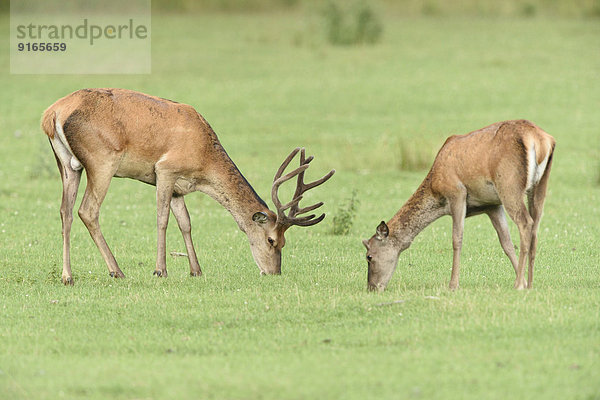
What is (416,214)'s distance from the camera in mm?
10766

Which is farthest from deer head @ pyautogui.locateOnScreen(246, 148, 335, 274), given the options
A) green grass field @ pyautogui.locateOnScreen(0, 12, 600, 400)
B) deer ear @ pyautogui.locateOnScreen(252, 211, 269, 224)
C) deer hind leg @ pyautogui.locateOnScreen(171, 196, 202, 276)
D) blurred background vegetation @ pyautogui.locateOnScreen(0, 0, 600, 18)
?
blurred background vegetation @ pyautogui.locateOnScreen(0, 0, 600, 18)

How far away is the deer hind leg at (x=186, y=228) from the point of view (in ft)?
38.4

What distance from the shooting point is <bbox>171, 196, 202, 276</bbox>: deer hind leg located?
38.4ft

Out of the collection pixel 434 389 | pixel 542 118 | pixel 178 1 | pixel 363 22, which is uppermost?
pixel 178 1

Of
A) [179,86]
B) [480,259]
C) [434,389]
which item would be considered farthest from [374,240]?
[179,86]

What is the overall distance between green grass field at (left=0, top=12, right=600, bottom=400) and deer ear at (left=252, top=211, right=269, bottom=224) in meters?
0.68

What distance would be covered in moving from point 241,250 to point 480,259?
10.5 feet

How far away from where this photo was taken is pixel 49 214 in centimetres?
1608

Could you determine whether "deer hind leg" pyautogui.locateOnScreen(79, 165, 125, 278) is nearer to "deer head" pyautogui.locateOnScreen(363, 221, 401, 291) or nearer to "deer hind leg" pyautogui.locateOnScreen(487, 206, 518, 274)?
"deer head" pyautogui.locateOnScreen(363, 221, 401, 291)

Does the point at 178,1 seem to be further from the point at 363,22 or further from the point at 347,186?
the point at 347,186

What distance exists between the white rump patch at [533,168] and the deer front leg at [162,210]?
408cm

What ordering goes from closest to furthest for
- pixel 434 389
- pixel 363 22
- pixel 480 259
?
pixel 434 389 < pixel 480 259 < pixel 363 22

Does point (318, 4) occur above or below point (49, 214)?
above

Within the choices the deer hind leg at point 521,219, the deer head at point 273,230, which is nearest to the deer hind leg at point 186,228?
the deer head at point 273,230
